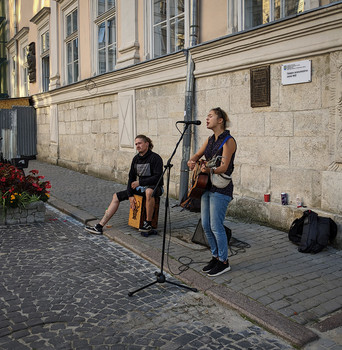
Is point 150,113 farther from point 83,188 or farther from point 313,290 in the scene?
point 313,290

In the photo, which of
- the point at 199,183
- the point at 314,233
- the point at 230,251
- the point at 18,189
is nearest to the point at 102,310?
the point at 199,183

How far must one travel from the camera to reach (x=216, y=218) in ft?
13.8

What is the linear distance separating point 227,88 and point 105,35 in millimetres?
6032

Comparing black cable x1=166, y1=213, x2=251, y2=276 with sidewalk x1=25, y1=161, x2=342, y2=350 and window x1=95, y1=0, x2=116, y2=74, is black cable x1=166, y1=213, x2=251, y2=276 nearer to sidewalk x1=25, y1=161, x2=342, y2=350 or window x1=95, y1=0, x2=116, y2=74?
sidewalk x1=25, y1=161, x2=342, y2=350

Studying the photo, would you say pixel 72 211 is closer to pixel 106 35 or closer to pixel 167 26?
pixel 167 26

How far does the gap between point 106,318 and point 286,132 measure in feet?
12.7

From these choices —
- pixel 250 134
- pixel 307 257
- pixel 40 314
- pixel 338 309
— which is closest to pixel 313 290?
pixel 338 309

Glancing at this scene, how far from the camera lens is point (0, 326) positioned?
3.27m

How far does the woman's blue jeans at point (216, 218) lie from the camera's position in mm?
4203

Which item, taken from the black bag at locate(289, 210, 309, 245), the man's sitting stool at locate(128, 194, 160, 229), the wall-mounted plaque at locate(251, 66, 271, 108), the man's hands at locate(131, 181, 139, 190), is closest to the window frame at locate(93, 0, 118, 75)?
the wall-mounted plaque at locate(251, 66, 271, 108)

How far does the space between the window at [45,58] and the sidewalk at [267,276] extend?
11.9 m

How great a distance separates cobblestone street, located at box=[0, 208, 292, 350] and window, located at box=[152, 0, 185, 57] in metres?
5.40

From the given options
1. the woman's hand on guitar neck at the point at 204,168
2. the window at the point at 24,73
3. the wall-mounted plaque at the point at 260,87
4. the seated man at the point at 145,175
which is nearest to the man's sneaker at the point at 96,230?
the seated man at the point at 145,175

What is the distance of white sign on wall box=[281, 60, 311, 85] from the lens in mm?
5660
